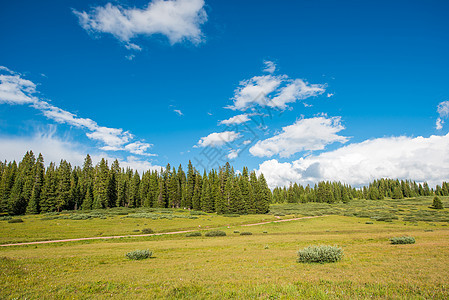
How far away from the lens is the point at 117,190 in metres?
107

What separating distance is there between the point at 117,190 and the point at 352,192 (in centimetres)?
18505

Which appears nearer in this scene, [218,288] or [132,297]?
[132,297]

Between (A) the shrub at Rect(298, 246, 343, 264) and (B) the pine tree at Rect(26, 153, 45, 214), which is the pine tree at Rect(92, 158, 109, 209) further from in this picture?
(A) the shrub at Rect(298, 246, 343, 264)

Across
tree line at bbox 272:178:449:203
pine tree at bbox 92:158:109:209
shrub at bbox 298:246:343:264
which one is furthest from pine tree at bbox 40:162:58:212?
tree line at bbox 272:178:449:203

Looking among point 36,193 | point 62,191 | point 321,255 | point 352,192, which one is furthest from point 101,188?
point 352,192

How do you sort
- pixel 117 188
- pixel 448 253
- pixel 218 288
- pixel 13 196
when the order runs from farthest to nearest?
pixel 117 188, pixel 13 196, pixel 448 253, pixel 218 288

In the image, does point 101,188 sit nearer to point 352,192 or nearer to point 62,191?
point 62,191

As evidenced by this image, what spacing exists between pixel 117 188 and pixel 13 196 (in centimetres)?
3707

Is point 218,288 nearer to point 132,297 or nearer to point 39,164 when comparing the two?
point 132,297

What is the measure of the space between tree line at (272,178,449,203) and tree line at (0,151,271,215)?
66.4m

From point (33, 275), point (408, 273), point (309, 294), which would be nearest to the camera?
point (309, 294)

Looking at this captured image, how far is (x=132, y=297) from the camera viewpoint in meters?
9.41

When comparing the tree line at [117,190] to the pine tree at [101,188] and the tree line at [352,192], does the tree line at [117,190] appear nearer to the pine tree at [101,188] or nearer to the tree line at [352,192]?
the pine tree at [101,188]

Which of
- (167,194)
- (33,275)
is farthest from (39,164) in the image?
(33,275)
